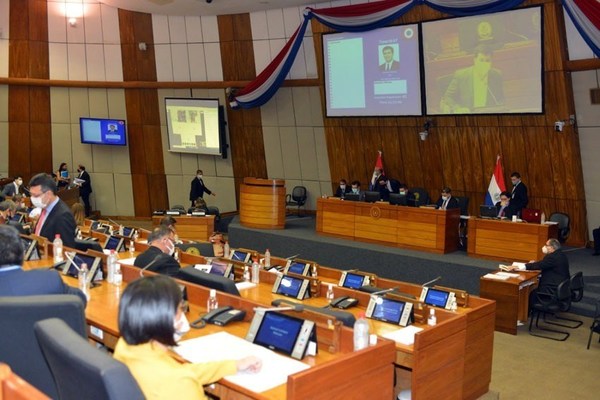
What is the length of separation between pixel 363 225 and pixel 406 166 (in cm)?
212

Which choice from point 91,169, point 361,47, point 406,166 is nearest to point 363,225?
point 406,166

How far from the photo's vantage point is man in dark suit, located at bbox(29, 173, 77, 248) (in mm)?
5027

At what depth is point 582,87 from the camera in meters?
9.67

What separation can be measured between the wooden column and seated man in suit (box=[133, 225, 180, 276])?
1080 centimetres

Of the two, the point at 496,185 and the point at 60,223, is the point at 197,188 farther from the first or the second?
the point at 60,223

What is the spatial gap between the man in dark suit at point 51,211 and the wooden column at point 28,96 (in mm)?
9977

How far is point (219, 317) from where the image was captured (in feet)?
12.4

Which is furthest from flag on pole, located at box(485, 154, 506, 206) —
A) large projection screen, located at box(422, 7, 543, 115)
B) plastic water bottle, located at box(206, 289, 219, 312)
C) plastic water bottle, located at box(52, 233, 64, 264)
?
plastic water bottle, located at box(206, 289, 219, 312)

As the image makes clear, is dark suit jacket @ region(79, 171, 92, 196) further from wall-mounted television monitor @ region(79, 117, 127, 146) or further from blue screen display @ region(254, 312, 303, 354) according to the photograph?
blue screen display @ region(254, 312, 303, 354)

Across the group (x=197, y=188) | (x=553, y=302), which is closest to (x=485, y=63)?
(x=553, y=302)

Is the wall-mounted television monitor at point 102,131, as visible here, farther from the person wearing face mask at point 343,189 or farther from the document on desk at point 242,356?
the document on desk at point 242,356

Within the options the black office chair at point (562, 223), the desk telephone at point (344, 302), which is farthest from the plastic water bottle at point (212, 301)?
the black office chair at point (562, 223)

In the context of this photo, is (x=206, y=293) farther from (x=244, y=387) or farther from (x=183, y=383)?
(x=183, y=383)

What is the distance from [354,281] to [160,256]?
1.63 m
